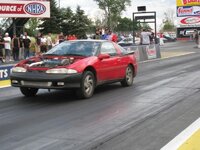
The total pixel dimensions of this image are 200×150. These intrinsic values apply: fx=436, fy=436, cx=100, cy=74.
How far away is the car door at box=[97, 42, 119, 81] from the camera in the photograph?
1074cm

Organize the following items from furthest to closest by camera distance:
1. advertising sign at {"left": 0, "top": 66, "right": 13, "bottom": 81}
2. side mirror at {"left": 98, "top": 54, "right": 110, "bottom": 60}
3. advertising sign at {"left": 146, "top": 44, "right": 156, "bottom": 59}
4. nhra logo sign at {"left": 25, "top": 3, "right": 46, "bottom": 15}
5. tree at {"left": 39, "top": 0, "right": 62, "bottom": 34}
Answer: tree at {"left": 39, "top": 0, "right": 62, "bottom": 34}, nhra logo sign at {"left": 25, "top": 3, "right": 46, "bottom": 15}, advertising sign at {"left": 146, "top": 44, "right": 156, "bottom": 59}, advertising sign at {"left": 0, "top": 66, "right": 13, "bottom": 81}, side mirror at {"left": 98, "top": 54, "right": 110, "bottom": 60}

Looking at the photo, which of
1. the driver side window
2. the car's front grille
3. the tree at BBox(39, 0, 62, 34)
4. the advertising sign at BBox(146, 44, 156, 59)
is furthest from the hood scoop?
the tree at BBox(39, 0, 62, 34)

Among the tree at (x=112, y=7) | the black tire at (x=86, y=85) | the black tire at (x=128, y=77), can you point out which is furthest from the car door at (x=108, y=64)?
the tree at (x=112, y=7)

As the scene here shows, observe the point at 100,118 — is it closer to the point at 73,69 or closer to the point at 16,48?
the point at 73,69

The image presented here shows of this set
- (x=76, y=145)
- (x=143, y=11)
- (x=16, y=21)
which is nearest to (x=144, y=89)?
(x=76, y=145)

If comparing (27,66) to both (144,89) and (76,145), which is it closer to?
(144,89)

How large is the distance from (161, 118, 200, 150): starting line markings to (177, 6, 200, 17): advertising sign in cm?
6121

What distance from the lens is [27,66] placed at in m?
9.96

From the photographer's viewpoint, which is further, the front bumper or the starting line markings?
the front bumper

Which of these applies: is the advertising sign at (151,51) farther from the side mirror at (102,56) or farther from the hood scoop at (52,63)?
the hood scoop at (52,63)

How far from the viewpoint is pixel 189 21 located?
66.8 m

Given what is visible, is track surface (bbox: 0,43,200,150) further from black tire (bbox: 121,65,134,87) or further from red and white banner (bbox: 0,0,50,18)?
red and white banner (bbox: 0,0,50,18)

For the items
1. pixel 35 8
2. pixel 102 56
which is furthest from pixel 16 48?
pixel 102 56

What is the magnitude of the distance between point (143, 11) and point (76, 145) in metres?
26.2
